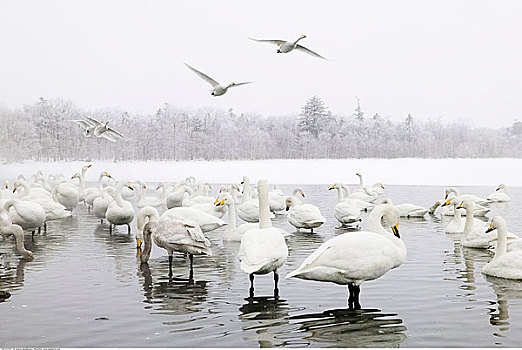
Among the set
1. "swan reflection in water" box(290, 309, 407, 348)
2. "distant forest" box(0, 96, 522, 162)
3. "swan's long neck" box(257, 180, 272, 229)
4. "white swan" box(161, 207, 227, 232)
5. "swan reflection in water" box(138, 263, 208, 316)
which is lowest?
"swan reflection in water" box(290, 309, 407, 348)

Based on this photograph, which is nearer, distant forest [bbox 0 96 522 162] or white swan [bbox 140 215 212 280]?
white swan [bbox 140 215 212 280]

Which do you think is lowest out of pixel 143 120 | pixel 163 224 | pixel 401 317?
pixel 401 317

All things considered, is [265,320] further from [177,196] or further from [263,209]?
[177,196]

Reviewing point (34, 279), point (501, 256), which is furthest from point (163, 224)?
point (501, 256)

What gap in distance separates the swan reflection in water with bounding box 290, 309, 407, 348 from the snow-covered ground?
22.1 metres

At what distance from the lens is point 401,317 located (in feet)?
19.5

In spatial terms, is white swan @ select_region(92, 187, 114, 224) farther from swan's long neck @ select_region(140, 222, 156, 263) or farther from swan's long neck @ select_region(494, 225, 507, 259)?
swan's long neck @ select_region(494, 225, 507, 259)

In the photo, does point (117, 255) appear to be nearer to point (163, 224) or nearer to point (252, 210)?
point (163, 224)

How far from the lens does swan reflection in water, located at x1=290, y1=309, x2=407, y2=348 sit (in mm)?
5164

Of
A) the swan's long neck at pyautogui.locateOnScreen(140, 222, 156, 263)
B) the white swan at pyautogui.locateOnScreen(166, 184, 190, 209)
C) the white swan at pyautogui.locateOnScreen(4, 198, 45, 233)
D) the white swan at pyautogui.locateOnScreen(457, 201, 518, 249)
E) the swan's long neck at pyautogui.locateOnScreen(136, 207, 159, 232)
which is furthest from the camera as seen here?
the white swan at pyautogui.locateOnScreen(166, 184, 190, 209)

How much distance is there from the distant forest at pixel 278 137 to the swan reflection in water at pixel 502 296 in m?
35.3

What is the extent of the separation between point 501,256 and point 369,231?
208cm

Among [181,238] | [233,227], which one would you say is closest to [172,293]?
[181,238]

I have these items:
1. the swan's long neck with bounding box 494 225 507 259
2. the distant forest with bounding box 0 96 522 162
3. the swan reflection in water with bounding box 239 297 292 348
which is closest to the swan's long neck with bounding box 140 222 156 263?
the swan reflection in water with bounding box 239 297 292 348
